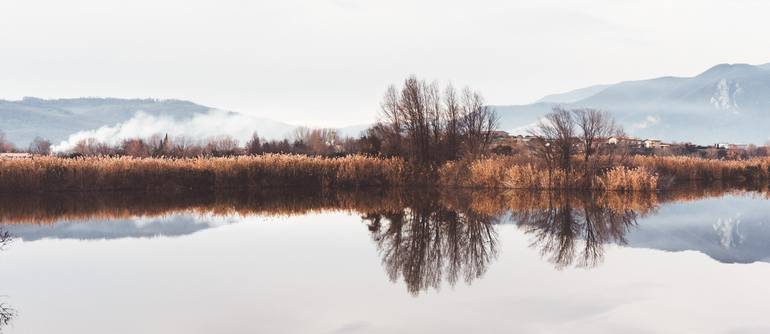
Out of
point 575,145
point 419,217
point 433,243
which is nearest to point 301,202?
point 419,217

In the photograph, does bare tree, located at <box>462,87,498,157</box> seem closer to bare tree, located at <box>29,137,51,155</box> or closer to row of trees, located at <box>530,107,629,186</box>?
row of trees, located at <box>530,107,629,186</box>

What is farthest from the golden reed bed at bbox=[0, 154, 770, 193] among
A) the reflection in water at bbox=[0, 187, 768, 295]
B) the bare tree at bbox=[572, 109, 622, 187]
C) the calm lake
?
the calm lake

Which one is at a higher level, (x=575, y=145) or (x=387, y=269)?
(x=575, y=145)

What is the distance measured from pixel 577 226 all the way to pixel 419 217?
3.87 meters

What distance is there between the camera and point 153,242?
14625mm

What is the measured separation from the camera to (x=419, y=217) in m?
18.2

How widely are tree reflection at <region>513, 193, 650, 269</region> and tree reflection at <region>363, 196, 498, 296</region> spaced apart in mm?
999

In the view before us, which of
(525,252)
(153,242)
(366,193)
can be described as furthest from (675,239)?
(366,193)

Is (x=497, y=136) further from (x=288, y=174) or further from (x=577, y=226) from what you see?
(x=577, y=226)

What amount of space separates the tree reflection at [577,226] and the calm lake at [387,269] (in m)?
0.06

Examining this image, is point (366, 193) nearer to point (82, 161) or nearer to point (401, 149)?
point (401, 149)

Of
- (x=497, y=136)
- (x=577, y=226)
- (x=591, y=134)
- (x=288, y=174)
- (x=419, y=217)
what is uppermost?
(x=497, y=136)

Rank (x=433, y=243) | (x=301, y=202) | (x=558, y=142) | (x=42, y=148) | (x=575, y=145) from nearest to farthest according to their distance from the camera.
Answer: (x=433, y=243), (x=301, y=202), (x=558, y=142), (x=575, y=145), (x=42, y=148)

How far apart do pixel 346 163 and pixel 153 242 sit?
56.3 ft
